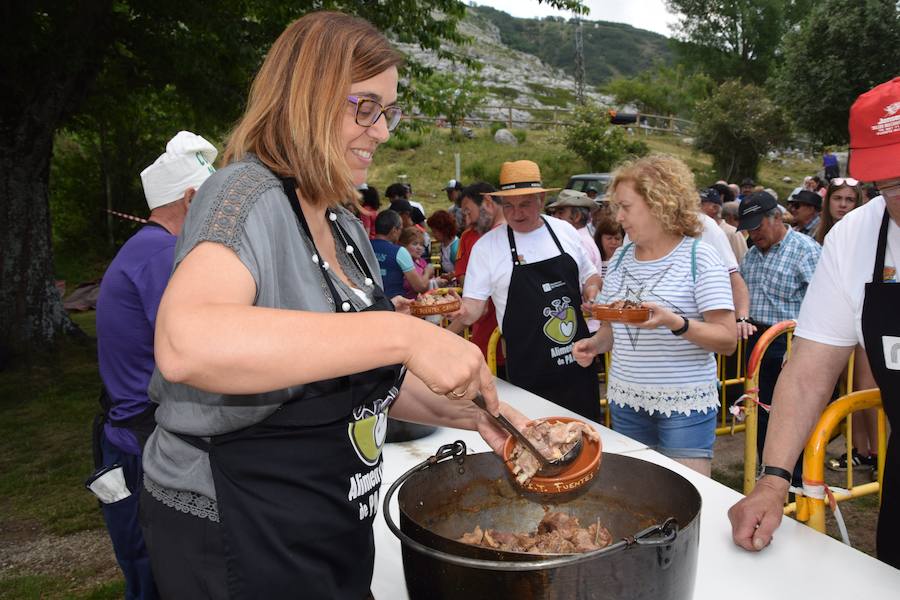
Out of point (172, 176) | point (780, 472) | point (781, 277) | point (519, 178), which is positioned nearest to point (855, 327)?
point (780, 472)

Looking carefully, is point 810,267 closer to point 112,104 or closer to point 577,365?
point 577,365

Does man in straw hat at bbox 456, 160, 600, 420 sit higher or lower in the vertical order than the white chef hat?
lower

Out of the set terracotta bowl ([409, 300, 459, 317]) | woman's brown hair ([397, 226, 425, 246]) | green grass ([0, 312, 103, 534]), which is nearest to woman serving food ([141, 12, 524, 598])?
terracotta bowl ([409, 300, 459, 317])

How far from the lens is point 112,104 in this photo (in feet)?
35.3

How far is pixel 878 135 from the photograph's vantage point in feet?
5.27

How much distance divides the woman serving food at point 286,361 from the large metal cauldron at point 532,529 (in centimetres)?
18

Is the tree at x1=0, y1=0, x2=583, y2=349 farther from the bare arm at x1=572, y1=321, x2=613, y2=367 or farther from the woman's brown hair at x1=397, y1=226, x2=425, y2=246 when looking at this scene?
the bare arm at x1=572, y1=321, x2=613, y2=367

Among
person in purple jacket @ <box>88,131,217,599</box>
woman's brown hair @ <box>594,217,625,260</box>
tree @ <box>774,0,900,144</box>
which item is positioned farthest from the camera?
tree @ <box>774,0,900,144</box>

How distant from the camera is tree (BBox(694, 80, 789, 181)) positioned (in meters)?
31.3

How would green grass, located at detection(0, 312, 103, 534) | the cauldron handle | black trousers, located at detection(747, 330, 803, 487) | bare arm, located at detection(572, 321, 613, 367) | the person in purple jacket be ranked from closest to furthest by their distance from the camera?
the cauldron handle, the person in purple jacket, bare arm, located at detection(572, 321, 613, 367), black trousers, located at detection(747, 330, 803, 487), green grass, located at detection(0, 312, 103, 534)

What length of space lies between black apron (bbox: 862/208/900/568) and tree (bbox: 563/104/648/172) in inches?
1120

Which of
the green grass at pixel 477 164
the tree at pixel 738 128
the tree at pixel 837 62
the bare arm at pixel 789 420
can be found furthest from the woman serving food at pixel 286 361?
the tree at pixel 738 128

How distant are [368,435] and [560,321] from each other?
101 inches

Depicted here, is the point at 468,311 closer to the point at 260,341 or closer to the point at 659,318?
the point at 659,318
